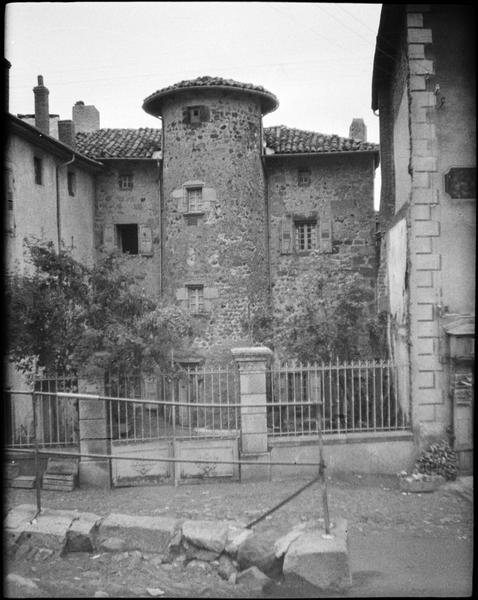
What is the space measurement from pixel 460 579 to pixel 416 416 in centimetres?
456

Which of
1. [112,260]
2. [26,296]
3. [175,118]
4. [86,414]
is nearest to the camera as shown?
[86,414]

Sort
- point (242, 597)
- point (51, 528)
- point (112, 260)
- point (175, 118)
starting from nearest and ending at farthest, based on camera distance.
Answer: point (242, 597), point (51, 528), point (112, 260), point (175, 118)

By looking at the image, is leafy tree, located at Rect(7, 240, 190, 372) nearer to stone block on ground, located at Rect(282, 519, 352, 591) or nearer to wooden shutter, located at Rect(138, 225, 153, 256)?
stone block on ground, located at Rect(282, 519, 352, 591)

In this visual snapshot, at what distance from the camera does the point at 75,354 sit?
11.8 m

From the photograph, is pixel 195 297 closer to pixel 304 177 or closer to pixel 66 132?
pixel 304 177

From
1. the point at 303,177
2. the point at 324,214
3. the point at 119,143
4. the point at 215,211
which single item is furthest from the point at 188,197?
the point at 324,214

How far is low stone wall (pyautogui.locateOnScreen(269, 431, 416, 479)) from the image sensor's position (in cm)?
1128

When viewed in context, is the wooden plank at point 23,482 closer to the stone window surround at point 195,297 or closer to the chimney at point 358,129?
the stone window surround at point 195,297

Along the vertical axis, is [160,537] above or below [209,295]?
below

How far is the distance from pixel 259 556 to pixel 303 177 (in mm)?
16140

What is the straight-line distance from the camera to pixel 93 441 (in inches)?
443

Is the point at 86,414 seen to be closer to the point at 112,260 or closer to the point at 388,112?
the point at 112,260

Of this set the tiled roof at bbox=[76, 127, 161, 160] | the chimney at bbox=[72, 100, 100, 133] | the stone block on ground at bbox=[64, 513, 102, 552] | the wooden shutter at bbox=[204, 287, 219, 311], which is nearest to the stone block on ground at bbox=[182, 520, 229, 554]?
the stone block on ground at bbox=[64, 513, 102, 552]

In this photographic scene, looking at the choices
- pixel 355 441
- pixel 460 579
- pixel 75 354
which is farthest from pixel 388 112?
pixel 460 579
